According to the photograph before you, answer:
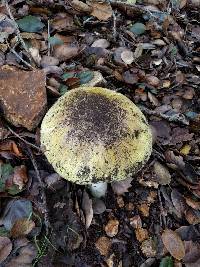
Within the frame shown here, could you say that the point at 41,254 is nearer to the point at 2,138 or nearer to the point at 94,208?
the point at 94,208

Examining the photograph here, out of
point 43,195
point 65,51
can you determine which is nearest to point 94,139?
point 43,195

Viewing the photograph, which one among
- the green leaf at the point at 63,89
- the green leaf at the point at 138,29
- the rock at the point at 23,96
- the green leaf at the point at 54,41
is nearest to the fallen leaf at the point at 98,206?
the rock at the point at 23,96

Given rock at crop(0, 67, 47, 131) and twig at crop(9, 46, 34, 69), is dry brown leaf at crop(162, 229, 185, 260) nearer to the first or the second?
rock at crop(0, 67, 47, 131)

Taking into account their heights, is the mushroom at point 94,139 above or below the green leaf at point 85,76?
above

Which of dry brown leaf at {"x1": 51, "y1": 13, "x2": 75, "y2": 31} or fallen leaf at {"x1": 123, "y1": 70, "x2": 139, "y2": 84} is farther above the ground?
dry brown leaf at {"x1": 51, "y1": 13, "x2": 75, "y2": 31}

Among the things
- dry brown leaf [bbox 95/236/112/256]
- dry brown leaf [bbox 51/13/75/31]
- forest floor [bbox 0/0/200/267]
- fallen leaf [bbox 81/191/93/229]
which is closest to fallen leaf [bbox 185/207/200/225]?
forest floor [bbox 0/0/200/267]

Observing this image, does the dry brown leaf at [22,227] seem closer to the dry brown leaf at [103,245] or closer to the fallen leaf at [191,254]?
the dry brown leaf at [103,245]

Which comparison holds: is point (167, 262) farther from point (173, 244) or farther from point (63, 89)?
point (63, 89)
